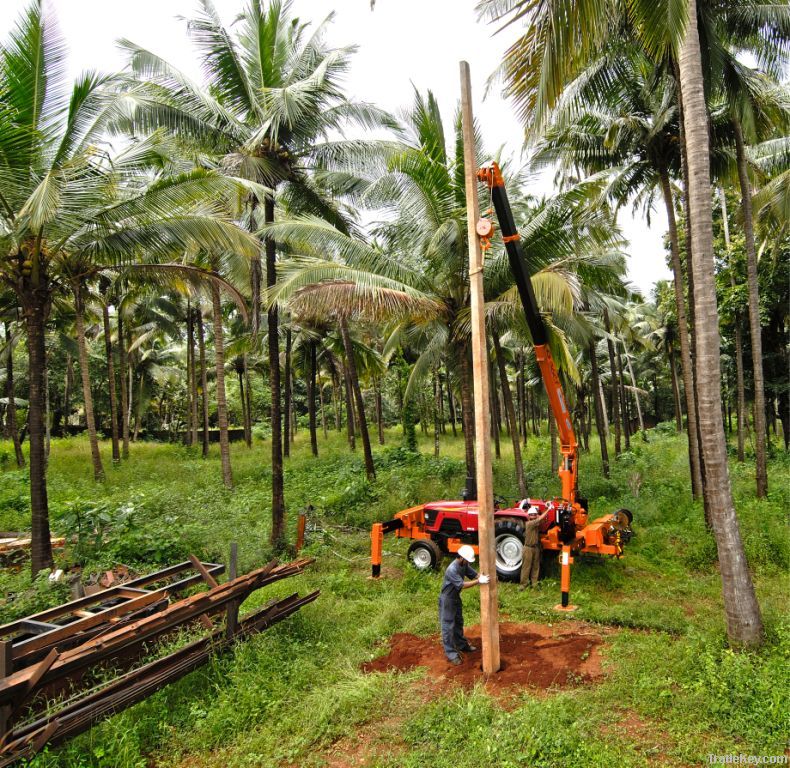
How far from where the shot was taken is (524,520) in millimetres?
10141

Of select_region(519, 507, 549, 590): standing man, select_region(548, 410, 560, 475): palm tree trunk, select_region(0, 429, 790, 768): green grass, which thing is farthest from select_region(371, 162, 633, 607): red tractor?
select_region(548, 410, 560, 475): palm tree trunk

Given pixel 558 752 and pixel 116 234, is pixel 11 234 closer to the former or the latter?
pixel 116 234

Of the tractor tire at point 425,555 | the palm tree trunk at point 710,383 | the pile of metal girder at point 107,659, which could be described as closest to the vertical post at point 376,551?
the tractor tire at point 425,555

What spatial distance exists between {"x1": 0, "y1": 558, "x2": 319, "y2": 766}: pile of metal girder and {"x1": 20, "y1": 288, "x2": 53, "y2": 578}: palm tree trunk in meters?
2.81

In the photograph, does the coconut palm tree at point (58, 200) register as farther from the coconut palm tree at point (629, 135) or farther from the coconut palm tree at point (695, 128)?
the coconut palm tree at point (629, 135)

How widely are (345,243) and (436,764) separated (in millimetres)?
9908

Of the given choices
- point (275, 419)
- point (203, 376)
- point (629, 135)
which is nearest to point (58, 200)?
point (275, 419)

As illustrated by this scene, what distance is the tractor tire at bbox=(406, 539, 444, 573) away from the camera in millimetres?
10453

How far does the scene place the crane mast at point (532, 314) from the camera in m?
7.75

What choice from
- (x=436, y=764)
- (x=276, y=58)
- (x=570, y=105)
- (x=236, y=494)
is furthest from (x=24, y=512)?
(x=570, y=105)

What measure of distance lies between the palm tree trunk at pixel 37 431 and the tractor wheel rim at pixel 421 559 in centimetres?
612

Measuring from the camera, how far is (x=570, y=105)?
11.7 metres

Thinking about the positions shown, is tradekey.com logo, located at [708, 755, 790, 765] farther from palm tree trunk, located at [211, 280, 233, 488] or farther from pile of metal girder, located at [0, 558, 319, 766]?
palm tree trunk, located at [211, 280, 233, 488]

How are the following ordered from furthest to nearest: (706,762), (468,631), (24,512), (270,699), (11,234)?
(24,512) → (11,234) → (468,631) → (270,699) → (706,762)
